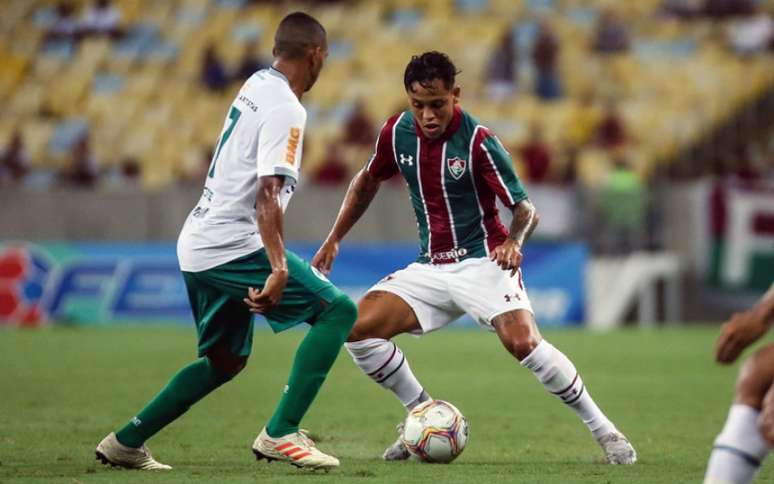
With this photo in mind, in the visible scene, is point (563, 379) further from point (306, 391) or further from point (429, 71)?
point (429, 71)

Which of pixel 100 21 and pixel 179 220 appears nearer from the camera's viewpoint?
pixel 179 220

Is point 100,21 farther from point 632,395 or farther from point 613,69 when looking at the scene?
point 632,395

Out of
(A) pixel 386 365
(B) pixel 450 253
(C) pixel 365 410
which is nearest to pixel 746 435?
(A) pixel 386 365

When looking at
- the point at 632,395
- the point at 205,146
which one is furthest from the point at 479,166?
the point at 205,146

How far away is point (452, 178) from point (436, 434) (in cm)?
147

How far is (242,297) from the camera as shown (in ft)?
21.9

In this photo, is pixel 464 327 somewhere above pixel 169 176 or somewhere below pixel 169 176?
below

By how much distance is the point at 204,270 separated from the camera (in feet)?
21.9

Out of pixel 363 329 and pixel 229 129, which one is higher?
pixel 229 129

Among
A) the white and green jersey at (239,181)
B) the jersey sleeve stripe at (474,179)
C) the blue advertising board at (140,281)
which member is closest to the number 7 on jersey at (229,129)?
the white and green jersey at (239,181)

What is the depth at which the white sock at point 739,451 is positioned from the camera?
475 cm

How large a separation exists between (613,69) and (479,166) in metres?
15.4

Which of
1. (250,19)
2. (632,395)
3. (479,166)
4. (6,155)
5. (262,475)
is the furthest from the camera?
(250,19)

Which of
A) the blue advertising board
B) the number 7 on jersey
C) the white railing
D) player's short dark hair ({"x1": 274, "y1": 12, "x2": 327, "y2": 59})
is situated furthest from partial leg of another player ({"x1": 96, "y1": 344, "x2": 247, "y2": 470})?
the white railing
